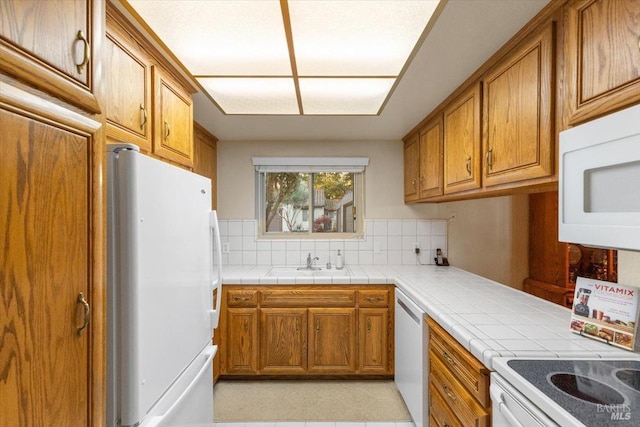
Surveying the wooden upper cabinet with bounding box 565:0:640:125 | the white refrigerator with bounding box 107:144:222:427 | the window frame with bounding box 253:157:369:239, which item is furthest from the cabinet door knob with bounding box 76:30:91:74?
the window frame with bounding box 253:157:369:239

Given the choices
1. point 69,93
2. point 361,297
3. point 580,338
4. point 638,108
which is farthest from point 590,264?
point 69,93

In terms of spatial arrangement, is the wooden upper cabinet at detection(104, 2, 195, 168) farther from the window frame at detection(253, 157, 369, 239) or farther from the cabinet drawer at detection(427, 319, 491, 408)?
the cabinet drawer at detection(427, 319, 491, 408)

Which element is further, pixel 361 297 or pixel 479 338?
pixel 361 297

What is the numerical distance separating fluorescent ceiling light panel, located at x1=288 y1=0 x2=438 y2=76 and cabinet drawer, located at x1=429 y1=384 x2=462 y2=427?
5.47 feet

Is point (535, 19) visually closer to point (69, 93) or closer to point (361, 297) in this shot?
point (69, 93)

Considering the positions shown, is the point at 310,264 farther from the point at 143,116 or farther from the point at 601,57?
the point at 601,57

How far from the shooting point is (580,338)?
4.31 ft

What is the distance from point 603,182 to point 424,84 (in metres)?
1.25

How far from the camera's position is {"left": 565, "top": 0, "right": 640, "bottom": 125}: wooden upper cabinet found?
94 centimetres

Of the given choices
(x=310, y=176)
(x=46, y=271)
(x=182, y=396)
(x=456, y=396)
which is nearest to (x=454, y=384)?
(x=456, y=396)

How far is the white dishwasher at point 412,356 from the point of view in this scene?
6.18 feet

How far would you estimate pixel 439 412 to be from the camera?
65.4 inches

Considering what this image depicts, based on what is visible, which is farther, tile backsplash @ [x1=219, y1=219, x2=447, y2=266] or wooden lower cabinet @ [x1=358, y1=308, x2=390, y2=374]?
tile backsplash @ [x1=219, y1=219, x2=447, y2=266]

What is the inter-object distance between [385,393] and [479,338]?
152 centimetres
